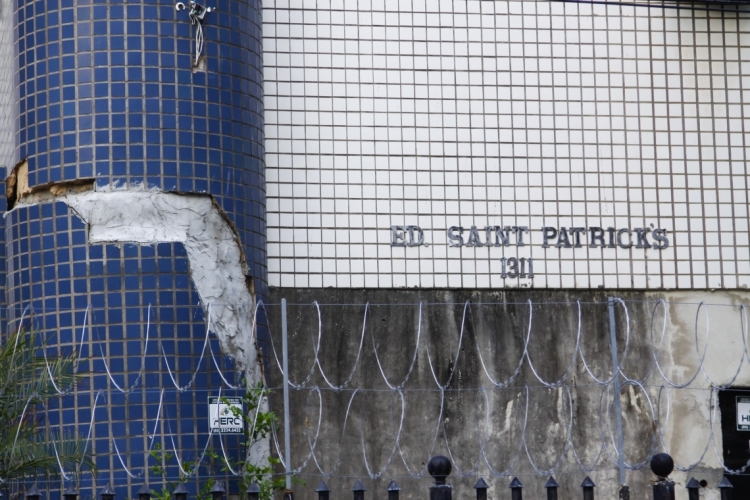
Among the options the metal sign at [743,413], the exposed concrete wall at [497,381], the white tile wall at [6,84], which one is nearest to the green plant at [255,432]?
the exposed concrete wall at [497,381]

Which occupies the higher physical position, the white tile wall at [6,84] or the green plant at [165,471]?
the white tile wall at [6,84]

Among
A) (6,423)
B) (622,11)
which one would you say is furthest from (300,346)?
(622,11)

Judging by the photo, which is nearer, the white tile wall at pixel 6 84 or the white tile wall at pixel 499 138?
the white tile wall at pixel 6 84

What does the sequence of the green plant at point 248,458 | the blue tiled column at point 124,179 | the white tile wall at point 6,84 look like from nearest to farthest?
1. the green plant at point 248,458
2. the blue tiled column at point 124,179
3. the white tile wall at point 6,84

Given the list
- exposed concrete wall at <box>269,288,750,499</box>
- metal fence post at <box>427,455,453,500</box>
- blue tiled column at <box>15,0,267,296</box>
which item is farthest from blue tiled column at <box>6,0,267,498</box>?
metal fence post at <box>427,455,453,500</box>

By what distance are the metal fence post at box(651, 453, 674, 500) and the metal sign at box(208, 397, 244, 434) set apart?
400 centimetres

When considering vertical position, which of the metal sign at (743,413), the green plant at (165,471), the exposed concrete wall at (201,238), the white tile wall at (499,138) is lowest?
the green plant at (165,471)

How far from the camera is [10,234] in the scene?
37.0 ft

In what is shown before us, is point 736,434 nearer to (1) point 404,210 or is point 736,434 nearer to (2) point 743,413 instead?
(2) point 743,413

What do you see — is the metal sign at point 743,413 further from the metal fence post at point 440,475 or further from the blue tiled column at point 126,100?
the metal fence post at point 440,475

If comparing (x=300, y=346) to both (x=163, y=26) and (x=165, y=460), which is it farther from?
(x=163, y=26)

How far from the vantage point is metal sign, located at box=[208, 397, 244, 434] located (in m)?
10.6

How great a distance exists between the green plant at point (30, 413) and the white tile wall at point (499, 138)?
2625 millimetres

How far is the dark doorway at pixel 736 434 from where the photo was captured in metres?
12.3
